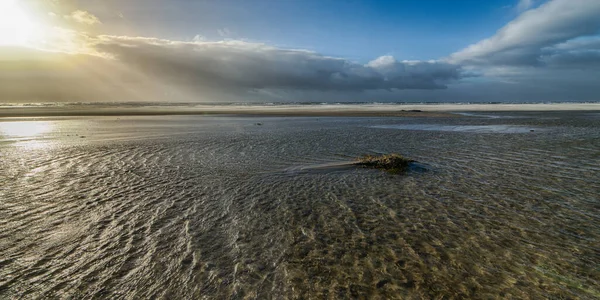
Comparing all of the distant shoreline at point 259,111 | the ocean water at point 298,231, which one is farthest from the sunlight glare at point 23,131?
the distant shoreline at point 259,111

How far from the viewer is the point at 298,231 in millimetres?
7270

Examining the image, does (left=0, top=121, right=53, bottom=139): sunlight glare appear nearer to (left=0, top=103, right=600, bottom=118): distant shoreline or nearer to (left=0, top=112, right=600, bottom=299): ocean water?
(left=0, top=112, right=600, bottom=299): ocean water

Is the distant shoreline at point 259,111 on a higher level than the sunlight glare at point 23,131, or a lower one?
higher

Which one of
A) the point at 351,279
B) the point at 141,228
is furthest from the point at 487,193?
the point at 141,228

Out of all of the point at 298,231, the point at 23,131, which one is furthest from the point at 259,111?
the point at 298,231

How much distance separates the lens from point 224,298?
471 centimetres

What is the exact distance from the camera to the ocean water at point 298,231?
5059mm

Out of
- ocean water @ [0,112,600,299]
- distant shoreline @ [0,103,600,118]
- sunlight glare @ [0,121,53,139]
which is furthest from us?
distant shoreline @ [0,103,600,118]

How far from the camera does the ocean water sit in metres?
5.06

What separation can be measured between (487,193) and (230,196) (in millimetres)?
9053

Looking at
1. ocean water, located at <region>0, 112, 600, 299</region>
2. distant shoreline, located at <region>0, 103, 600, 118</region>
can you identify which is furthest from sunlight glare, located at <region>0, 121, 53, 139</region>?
distant shoreline, located at <region>0, 103, 600, 118</region>

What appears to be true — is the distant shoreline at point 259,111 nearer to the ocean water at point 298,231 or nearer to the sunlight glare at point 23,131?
the sunlight glare at point 23,131

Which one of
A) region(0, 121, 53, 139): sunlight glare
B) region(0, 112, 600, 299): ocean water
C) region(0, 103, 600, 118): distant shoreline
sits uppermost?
region(0, 103, 600, 118): distant shoreline

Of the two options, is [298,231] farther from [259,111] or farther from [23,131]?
[259,111]
